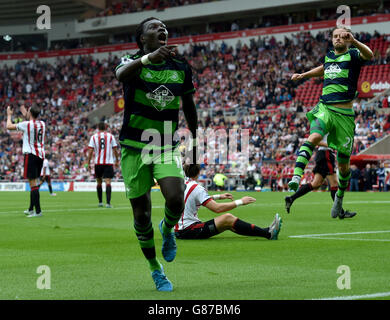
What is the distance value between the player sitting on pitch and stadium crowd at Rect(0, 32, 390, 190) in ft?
85.7

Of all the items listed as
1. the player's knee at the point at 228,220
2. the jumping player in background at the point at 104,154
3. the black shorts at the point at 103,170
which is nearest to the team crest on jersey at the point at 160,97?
the player's knee at the point at 228,220

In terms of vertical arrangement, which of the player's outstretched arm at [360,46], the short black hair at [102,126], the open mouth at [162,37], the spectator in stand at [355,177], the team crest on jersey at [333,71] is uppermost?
the player's outstretched arm at [360,46]

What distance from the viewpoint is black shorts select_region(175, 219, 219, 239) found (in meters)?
9.59

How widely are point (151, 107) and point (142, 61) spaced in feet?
1.76

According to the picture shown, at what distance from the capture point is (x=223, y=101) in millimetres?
46938

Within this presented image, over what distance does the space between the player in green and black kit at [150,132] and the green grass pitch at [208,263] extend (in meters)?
0.61

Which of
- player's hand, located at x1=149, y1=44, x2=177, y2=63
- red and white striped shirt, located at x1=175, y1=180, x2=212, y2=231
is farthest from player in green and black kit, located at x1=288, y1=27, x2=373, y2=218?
player's hand, located at x1=149, y1=44, x2=177, y2=63

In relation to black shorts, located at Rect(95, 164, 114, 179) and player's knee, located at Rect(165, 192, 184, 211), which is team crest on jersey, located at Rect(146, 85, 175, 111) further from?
black shorts, located at Rect(95, 164, 114, 179)

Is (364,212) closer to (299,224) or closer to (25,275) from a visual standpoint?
(299,224)

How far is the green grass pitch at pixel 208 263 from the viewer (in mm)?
5449

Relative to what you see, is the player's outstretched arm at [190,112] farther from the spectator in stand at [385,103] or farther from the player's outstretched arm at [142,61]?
the spectator in stand at [385,103]

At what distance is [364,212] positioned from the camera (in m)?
15.2

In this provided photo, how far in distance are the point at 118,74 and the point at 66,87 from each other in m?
54.1

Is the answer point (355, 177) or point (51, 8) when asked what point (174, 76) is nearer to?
point (355, 177)
